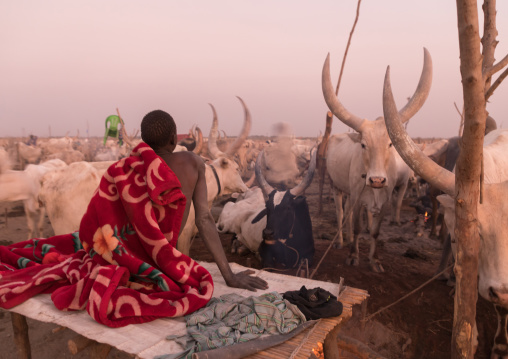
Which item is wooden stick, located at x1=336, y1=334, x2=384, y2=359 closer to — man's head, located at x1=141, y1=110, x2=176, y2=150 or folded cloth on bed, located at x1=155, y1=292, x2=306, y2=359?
folded cloth on bed, located at x1=155, y1=292, x2=306, y2=359

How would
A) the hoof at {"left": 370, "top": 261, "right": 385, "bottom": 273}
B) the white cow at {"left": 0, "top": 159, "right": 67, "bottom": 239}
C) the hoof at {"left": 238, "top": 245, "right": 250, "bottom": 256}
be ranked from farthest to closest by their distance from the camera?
the hoof at {"left": 238, "top": 245, "right": 250, "bottom": 256} → the hoof at {"left": 370, "top": 261, "right": 385, "bottom": 273} → the white cow at {"left": 0, "top": 159, "right": 67, "bottom": 239}

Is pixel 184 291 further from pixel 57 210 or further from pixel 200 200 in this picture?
pixel 57 210

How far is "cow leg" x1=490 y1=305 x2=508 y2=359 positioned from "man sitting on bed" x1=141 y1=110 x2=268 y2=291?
1.84m

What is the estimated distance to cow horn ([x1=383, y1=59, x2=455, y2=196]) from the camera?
219 cm

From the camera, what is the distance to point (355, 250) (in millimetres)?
5012

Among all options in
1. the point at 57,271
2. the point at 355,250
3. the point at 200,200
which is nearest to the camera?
the point at 57,271

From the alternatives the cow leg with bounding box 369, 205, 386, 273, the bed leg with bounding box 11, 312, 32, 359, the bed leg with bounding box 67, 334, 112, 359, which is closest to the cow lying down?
the cow leg with bounding box 369, 205, 386, 273

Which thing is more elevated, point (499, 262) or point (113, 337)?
point (499, 262)

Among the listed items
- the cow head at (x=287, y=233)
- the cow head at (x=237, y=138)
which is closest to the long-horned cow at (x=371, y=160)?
the cow head at (x=287, y=233)

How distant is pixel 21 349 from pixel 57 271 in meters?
0.98

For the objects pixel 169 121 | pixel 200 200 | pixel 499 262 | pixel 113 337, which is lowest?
pixel 113 337

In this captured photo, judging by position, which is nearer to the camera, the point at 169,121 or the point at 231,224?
the point at 169,121

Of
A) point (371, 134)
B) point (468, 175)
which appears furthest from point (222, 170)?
point (468, 175)

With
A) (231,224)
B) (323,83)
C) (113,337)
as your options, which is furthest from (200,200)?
(231,224)
